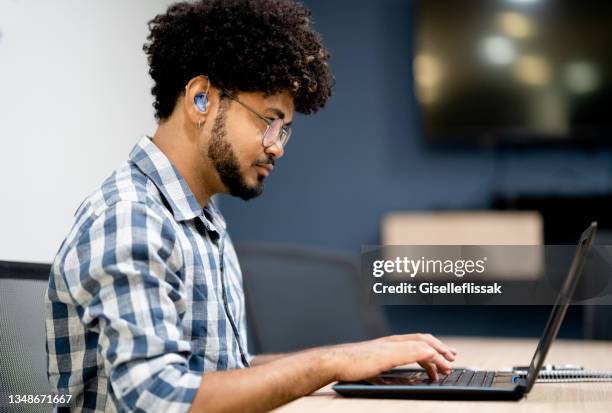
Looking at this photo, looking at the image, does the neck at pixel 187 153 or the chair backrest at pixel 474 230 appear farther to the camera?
the chair backrest at pixel 474 230

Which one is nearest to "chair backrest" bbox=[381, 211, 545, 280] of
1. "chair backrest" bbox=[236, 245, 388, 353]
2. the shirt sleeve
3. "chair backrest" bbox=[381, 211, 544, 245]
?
"chair backrest" bbox=[381, 211, 544, 245]

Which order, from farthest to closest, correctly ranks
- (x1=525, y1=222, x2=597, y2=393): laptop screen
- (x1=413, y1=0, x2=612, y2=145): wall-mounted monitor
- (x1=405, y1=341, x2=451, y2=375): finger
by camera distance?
1. (x1=413, y1=0, x2=612, y2=145): wall-mounted monitor
2. (x1=405, y1=341, x2=451, y2=375): finger
3. (x1=525, y1=222, x2=597, y2=393): laptop screen

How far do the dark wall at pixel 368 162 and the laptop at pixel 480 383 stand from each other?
2464mm

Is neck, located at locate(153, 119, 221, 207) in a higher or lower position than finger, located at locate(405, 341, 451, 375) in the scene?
higher

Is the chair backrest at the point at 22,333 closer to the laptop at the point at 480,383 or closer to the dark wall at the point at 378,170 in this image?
the laptop at the point at 480,383

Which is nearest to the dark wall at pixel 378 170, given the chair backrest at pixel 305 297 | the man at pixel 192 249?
the chair backrest at pixel 305 297

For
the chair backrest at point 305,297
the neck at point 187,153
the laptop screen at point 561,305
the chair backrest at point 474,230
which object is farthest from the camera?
the chair backrest at point 474,230

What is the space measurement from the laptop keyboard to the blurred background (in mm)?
975

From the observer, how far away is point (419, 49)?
3.57 m

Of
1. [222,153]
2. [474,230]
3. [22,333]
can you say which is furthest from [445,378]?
[474,230]

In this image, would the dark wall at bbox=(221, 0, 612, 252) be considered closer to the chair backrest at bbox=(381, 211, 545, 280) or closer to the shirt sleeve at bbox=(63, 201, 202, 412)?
the chair backrest at bbox=(381, 211, 545, 280)

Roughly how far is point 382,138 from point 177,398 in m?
2.84

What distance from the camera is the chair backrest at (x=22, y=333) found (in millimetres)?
1260

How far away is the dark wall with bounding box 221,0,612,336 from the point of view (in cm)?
360
